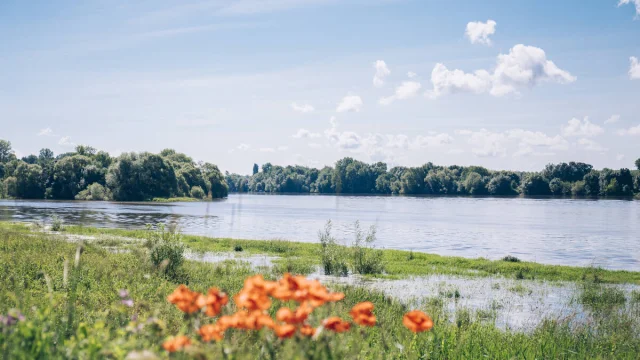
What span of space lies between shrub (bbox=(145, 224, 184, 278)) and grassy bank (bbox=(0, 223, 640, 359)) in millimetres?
264

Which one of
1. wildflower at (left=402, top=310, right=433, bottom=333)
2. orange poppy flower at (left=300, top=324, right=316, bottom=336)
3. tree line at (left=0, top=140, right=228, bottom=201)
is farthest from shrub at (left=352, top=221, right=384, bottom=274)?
tree line at (left=0, top=140, right=228, bottom=201)

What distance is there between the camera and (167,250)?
54.2 feet

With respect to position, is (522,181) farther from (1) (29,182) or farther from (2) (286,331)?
(2) (286,331)

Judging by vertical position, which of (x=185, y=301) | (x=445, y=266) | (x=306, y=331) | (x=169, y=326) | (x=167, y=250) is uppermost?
(x=185, y=301)

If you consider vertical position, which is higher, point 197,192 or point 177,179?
point 177,179

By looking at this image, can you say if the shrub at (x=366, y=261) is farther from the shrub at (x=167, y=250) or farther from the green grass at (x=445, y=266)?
the shrub at (x=167, y=250)

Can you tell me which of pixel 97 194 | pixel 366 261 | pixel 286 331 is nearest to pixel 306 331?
pixel 286 331

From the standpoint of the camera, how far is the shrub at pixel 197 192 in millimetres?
118250

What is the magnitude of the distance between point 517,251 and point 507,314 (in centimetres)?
2065

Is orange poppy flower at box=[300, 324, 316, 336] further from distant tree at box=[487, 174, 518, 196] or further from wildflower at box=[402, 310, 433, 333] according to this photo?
→ distant tree at box=[487, 174, 518, 196]

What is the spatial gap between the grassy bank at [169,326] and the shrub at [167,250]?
26 cm

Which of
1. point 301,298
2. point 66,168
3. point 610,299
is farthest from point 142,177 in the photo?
point 301,298

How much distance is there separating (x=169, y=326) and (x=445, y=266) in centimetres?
1911

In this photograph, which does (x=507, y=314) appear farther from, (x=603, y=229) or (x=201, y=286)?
(x=603, y=229)
